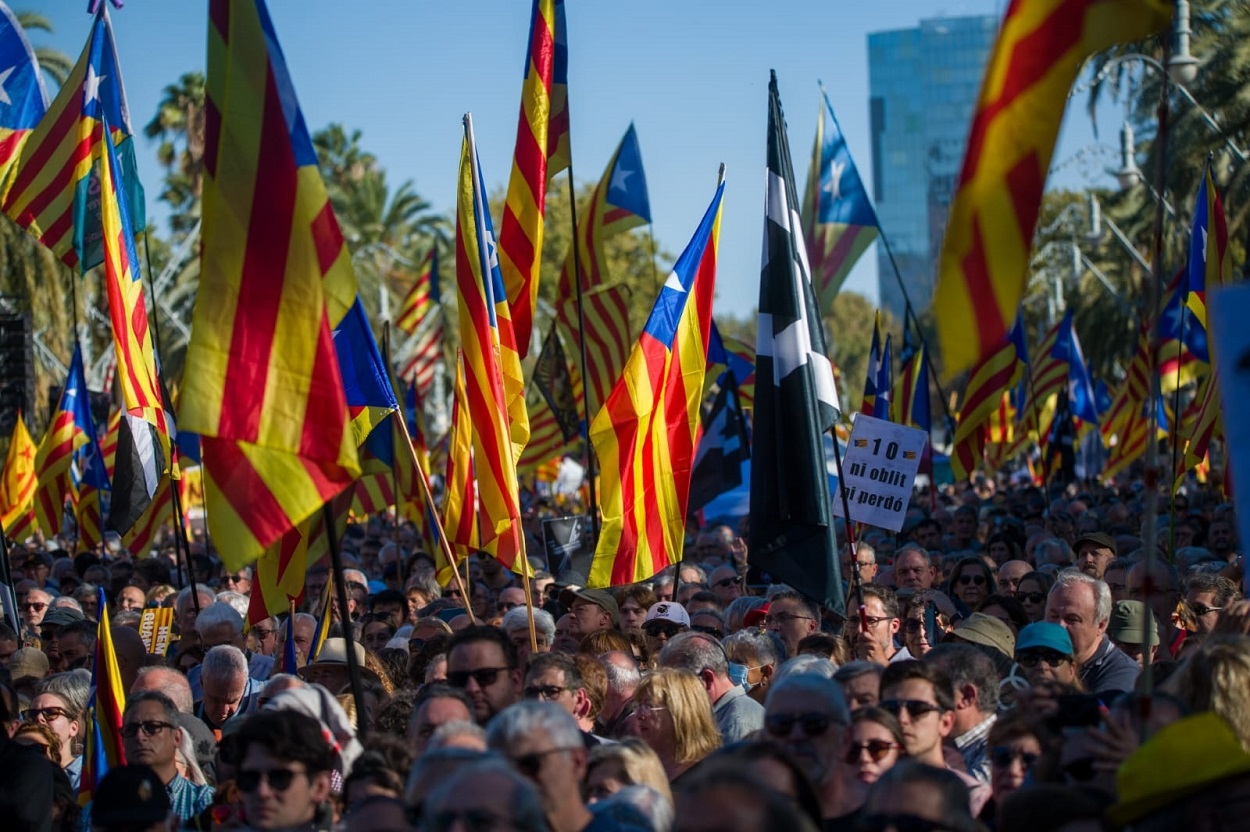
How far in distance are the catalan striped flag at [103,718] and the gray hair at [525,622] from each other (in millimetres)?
2684

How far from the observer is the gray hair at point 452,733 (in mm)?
4805

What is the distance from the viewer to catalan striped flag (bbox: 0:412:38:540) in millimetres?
18953

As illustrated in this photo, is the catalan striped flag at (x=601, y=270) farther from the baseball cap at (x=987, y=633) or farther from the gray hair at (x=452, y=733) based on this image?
the gray hair at (x=452, y=733)

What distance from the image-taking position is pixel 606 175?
1675cm

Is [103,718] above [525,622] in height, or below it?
above

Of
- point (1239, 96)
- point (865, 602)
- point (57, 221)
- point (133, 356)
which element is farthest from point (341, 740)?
point (1239, 96)

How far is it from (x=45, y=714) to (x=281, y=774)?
303 centimetres

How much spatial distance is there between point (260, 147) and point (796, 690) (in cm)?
262

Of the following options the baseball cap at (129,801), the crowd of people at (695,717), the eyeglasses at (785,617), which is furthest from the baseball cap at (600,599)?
the baseball cap at (129,801)

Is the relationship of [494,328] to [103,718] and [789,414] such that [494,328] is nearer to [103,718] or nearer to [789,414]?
[789,414]

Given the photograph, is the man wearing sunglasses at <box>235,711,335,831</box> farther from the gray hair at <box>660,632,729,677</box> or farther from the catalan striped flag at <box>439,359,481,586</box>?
the catalan striped flag at <box>439,359,481,586</box>

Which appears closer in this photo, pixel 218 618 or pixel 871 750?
pixel 871 750

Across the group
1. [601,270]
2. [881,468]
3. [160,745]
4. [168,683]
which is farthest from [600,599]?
[601,270]

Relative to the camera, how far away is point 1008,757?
16.3 ft
